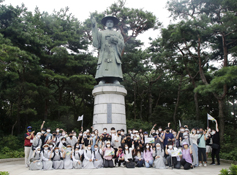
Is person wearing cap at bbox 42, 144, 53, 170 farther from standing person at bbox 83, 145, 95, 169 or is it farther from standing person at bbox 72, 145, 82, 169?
standing person at bbox 83, 145, 95, 169

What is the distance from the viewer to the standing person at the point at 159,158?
722 centimetres

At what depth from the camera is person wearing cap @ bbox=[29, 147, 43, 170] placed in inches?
276

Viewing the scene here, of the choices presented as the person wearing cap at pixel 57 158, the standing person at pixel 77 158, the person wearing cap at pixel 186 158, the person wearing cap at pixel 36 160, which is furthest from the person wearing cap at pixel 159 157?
the person wearing cap at pixel 36 160

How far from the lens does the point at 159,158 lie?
7.30 metres

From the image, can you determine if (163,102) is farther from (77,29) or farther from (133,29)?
(77,29)

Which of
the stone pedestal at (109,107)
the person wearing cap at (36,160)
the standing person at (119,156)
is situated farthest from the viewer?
the stone pedestal at (109,107)

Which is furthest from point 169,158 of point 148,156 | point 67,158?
point 67,158

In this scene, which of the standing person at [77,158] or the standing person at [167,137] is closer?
the standing person at [77,158]

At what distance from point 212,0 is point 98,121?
9023 millimetres

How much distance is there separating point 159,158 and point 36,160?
4.18 m

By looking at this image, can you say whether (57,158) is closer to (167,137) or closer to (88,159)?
(88,159)

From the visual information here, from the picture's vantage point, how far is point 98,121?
10.2 meters

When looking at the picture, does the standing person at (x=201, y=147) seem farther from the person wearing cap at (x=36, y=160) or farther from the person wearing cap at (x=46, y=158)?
the person wearing cap at (x=36, y=160)

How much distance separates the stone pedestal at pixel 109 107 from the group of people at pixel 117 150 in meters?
1.70
